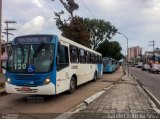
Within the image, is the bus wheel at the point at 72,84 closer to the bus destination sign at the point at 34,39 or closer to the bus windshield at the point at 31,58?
the bus windshield at the point at 31,58

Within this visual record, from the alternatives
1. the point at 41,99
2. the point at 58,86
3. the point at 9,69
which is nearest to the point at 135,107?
the point at 58,86

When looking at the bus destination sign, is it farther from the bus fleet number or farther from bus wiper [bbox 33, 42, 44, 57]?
the bus fleet number

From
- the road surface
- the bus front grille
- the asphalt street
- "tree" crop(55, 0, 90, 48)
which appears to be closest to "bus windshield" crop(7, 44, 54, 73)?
the bus front grille

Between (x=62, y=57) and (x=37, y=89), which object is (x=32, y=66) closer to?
(x=37, y=89)

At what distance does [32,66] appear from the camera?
1362 centimetres

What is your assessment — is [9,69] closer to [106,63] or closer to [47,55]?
[47,55]

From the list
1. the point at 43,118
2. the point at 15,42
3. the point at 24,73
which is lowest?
the point at 43,118

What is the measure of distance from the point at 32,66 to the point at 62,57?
2.08 meters

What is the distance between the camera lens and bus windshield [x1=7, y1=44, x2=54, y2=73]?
13.7m

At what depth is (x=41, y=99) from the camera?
48.4ft

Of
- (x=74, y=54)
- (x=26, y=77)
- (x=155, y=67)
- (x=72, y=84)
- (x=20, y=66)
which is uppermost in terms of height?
(x=74, y=54)

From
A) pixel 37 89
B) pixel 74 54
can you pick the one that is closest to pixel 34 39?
pixel 37 89

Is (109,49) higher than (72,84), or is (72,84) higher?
(109,49)

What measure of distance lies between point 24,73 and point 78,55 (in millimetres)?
6265
